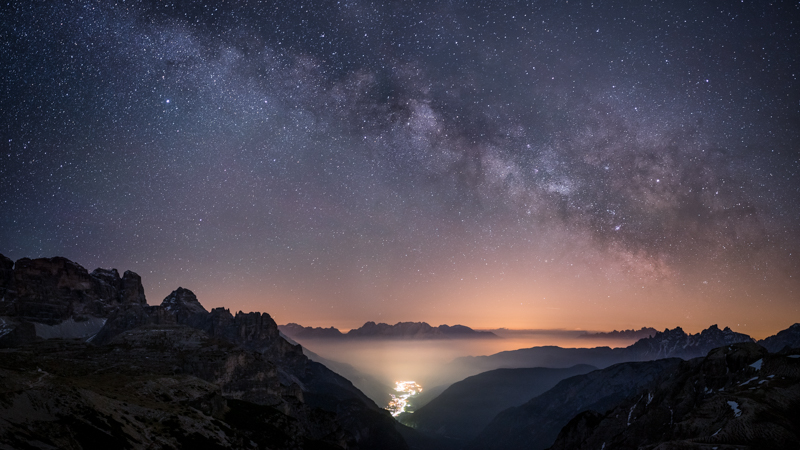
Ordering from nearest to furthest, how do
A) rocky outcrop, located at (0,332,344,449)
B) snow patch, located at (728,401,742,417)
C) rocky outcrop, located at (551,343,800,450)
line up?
rocky outcrop, located at (0,332,344,449), rocky outcrop, located at (551,343,800,450), snow patch, located at (728,401,742,417)

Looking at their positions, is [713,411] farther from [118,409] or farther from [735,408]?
[118,409]

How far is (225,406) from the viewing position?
546 ft

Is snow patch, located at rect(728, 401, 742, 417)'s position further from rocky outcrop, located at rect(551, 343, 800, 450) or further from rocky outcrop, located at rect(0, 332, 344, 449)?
rocky outcrop, located at rect(0, 332, 344, 449)

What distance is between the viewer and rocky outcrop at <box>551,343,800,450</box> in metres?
98.7

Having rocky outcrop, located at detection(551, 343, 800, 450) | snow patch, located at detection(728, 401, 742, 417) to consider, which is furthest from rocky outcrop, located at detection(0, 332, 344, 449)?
snow patch, located at detection(728, 401, 742, 417)

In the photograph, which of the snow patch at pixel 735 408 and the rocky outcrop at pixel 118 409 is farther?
the snow patch at pixel 735 408

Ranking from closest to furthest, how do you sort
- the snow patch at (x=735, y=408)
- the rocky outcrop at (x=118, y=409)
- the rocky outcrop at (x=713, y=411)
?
the rocky outcrop at (x=118, y=409) < the rocky outcrop at (x=713, y=411) < the snow patch at (x=735, y=408)

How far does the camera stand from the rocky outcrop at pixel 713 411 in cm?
9869

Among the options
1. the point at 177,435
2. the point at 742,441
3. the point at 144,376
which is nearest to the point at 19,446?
the point at 177,435

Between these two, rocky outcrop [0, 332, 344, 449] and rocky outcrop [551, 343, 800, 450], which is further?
rocky outcrop [551, 343, 800, 450]

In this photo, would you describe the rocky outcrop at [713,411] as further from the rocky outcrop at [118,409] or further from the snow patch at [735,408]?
the rocky outcrop at [118,409]

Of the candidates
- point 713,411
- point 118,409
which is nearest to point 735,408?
point 713,411

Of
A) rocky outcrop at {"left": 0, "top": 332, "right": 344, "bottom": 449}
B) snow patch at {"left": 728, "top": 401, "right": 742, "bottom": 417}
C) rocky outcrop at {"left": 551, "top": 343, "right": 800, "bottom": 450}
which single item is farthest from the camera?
snow patch at {"left": 728, "top": 401, "right": 742, "bottom": 417}

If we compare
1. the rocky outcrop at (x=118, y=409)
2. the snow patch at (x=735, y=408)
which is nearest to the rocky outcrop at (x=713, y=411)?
the snow patch at (x=735, y=408)
